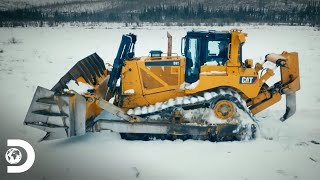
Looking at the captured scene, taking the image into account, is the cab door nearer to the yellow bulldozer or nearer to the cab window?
the yellow bulldozer

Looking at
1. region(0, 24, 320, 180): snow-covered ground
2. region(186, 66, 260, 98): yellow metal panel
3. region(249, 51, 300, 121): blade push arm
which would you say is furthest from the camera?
region(249, 51, 300, 121): blade push arm

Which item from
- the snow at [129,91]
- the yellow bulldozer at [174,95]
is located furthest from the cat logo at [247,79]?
the snow at [129,91]

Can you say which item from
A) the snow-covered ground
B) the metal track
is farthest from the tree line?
the metal track

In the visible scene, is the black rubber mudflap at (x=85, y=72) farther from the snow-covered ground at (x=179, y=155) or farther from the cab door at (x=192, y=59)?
the cab door at (x=192, y=59)

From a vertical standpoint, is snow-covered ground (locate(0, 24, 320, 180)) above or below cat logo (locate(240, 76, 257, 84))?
below

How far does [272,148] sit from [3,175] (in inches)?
214

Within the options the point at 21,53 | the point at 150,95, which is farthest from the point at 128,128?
the point at 21,53

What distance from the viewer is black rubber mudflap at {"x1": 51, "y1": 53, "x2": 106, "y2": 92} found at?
800cm

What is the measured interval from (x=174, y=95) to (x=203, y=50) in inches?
49.6

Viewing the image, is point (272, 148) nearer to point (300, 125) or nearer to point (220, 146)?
point (220, 146)

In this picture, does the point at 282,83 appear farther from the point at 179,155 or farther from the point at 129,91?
the point at 129,91

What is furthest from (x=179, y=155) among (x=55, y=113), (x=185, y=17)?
(x=185, y=17)

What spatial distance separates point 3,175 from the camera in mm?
6684

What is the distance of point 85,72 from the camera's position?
8.48 metres
